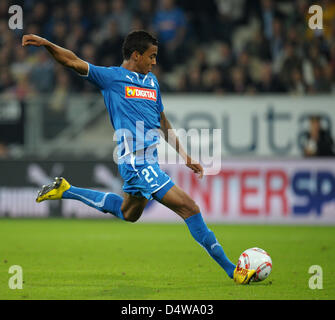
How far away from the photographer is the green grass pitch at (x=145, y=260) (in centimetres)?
604

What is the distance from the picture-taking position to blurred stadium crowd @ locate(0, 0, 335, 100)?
14383mm

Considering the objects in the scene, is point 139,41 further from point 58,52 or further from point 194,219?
point 194,219

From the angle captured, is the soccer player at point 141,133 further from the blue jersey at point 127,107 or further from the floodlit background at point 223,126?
the floodlit background at point 223,126

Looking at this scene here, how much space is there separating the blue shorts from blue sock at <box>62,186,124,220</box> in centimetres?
45

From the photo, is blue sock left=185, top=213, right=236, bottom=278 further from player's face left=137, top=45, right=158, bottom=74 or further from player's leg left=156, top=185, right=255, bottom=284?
player's face left=137, top=45, right=158, bottom=74

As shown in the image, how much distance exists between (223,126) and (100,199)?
700cm

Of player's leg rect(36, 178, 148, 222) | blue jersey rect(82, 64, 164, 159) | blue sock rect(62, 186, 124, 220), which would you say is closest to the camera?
blue jersey rect(82, 64, 164, 159)

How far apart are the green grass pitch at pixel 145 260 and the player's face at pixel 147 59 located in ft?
6.66

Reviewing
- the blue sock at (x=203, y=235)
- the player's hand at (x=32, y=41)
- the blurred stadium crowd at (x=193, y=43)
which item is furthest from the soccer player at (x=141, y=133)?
the blurred stadium crowd at (x=193, y=43)

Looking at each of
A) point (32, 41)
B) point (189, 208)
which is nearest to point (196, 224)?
point (189, 208)

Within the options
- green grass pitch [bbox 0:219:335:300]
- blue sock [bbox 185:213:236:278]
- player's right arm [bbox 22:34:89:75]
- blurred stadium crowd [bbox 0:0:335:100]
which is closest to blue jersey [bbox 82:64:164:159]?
player's right arm [bbox 22:34:89:75]

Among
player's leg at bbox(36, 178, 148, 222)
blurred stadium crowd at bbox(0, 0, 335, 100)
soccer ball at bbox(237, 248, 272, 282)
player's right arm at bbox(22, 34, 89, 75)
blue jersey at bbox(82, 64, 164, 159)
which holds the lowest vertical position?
soccer ball at bbox(237, 248, 272, 282)

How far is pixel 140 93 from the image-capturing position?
6656 millimetres

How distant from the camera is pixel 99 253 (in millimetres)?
9008
